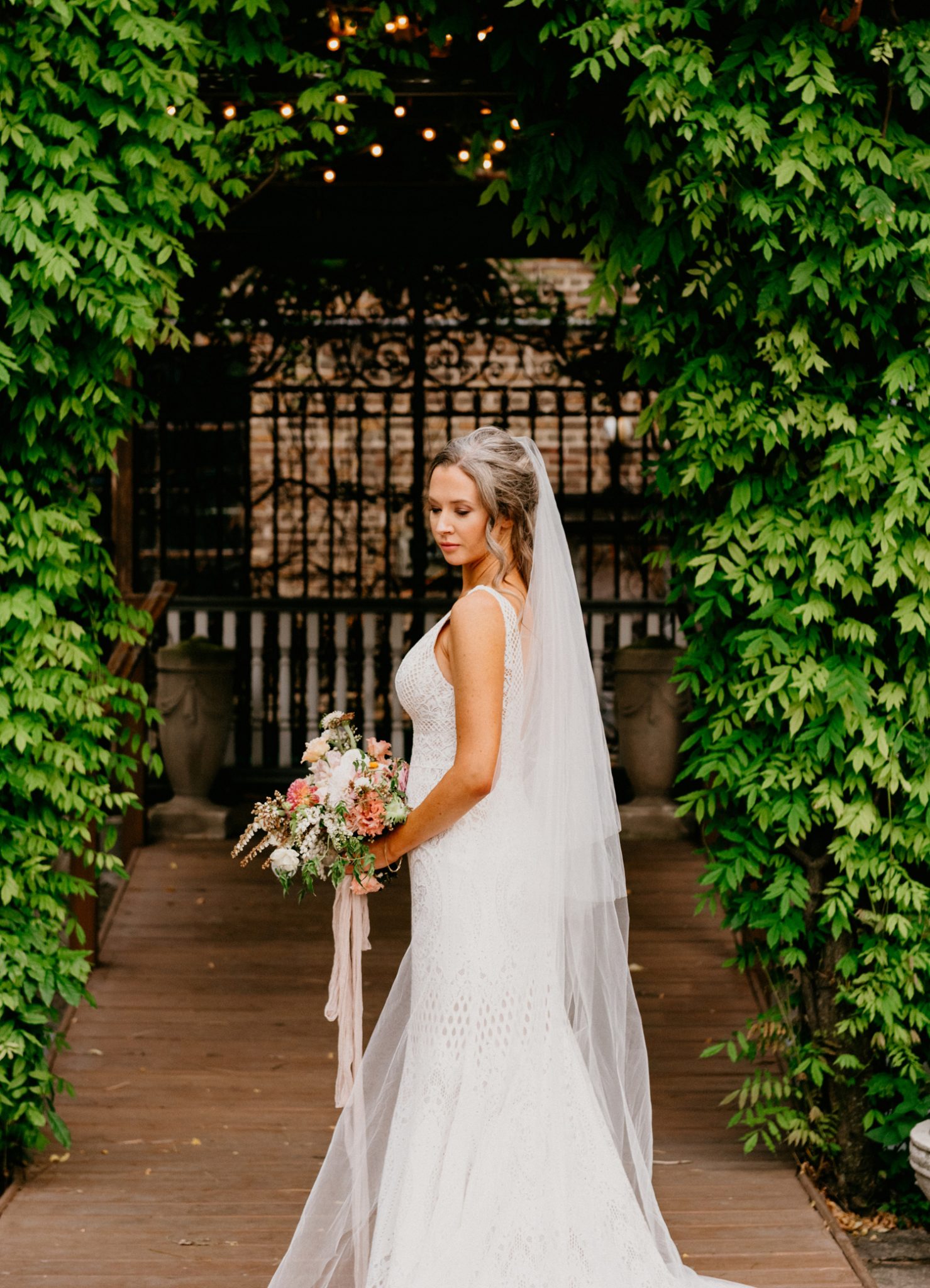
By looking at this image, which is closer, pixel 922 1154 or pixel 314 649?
pixel 922 1154

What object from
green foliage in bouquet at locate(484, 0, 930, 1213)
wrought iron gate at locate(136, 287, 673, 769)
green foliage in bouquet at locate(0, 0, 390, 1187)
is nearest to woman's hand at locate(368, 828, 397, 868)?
green foliage in bouquet at locate(484, 0, 930, 1213)

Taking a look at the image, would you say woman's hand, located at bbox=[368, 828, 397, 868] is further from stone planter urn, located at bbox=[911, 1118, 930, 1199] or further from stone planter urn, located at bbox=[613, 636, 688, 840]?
stone planter urn, located at bbox=[613, 636, 688, 840]

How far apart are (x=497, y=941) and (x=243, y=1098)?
2.07m

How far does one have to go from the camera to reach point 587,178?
3863 millimetres

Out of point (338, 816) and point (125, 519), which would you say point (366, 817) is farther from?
point (125, 519)

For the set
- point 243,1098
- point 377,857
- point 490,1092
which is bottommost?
point 243,1098

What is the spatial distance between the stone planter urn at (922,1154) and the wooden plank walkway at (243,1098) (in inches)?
12.1

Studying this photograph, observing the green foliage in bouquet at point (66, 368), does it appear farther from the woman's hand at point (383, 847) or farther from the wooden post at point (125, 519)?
the wooden post at point (125, 519)

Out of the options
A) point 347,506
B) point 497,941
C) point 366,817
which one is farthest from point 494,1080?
point 347,506

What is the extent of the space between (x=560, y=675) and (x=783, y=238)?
56.9 inches

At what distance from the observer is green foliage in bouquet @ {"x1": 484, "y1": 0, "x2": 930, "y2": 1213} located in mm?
3564

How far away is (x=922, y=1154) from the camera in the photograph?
345 centimetres

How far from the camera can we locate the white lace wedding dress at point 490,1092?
2.90 meters

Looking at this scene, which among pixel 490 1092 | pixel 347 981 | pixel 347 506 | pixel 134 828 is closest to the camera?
pixel 490 1092
